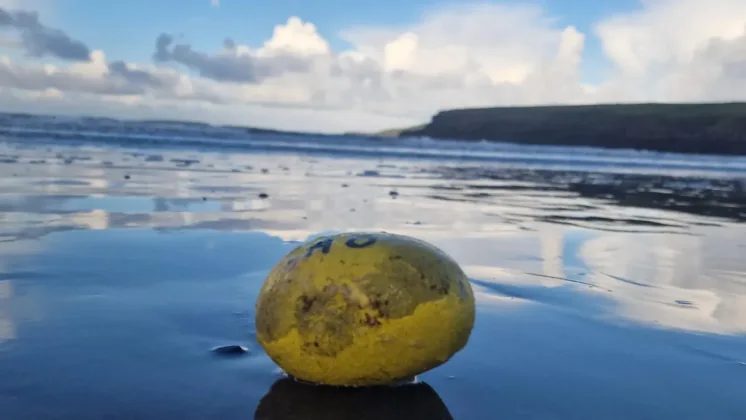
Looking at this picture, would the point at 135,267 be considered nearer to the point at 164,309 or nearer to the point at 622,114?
the point at 164,309

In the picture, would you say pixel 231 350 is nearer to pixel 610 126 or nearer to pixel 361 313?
pixel 361 313

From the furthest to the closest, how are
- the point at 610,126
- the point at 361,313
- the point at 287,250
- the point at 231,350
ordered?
the point at 610,126 → the point at 287,250 → the point at 231,350 → the point at 361,313

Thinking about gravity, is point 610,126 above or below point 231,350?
above

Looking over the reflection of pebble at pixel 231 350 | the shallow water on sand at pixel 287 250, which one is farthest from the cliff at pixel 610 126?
the reflection of pebble at pixel 231 350

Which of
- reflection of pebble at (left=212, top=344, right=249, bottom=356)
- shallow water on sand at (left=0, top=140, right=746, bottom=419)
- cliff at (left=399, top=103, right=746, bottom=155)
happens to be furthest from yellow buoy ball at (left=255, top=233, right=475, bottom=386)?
cliff at (left=399, top=103, right=746, bottom=155)

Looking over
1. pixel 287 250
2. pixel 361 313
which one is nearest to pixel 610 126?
pixel 287 250

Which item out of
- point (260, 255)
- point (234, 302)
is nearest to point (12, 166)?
point (260, 255)

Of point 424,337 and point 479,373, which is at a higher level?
point 424,337
